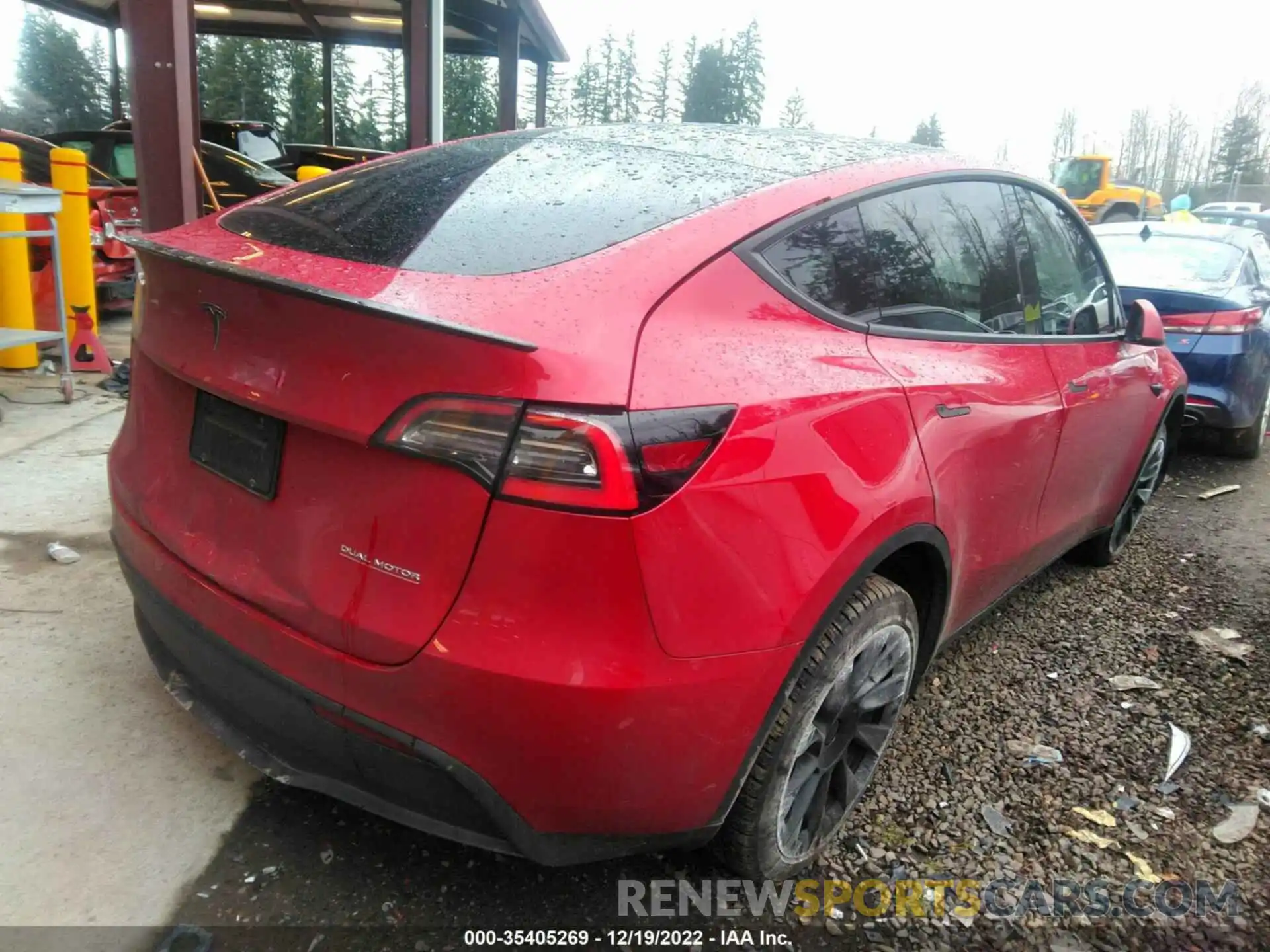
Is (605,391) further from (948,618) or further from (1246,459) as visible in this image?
(1246,459)

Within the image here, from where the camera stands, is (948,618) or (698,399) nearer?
(698,399)

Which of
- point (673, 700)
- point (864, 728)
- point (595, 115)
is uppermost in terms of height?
point (595, 115)

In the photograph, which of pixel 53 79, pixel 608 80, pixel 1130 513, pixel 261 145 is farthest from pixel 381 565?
pixel 608 80

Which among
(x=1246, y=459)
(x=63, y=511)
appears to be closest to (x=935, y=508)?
(x=63, y=511)

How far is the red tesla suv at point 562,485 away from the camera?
4.83 feet

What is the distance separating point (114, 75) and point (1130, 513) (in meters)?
18.1

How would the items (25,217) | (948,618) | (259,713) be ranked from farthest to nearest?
(25,217)
(948,618)
(259,713)

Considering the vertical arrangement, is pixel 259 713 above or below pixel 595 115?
below

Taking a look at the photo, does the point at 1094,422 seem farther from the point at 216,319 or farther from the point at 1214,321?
the point at 1214,321

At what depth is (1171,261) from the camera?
6.11 meters

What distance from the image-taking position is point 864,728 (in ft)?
7.06

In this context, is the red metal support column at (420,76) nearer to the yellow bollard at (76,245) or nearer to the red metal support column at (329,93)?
the yellow bollard at (76,245)

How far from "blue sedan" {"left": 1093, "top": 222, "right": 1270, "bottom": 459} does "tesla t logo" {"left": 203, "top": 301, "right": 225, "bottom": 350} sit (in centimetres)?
470

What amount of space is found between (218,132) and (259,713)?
39.5ft
